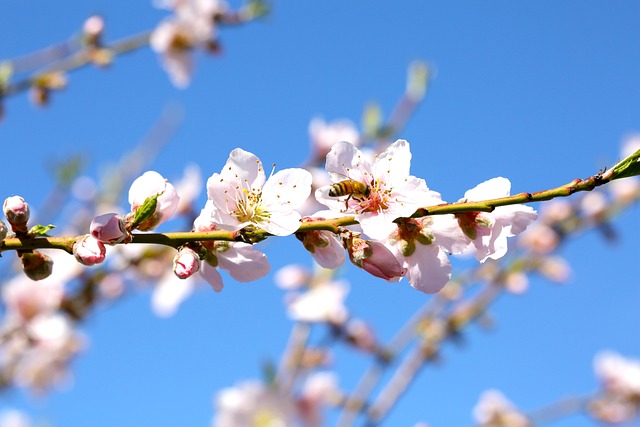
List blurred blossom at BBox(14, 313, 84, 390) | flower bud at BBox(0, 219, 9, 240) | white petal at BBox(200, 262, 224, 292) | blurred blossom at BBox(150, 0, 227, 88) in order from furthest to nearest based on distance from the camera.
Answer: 1. blurred blossom at BBox(150, 0, 227, 88)
2. blurred blossom at BBox(14, 313, 84, 390)
3. white petal at BBox(200, 262, 224, 292)
4. flower bud at BBox(0, 219, 9, 240)

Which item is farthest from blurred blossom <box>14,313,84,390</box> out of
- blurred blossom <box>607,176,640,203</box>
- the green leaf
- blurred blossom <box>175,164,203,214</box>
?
blurred blossom <box>607,176,640,203</box>

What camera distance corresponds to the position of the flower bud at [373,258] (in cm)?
139

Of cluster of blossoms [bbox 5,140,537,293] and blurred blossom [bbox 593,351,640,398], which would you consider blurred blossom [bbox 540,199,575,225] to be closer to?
blurred blossom [bbox 593,351,640,398]

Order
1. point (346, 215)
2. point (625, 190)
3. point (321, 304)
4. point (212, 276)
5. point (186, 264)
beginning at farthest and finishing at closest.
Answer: point (625, 190) → point (321, 304) → point (212, 276) → point (346, 215) → point (186, 264)

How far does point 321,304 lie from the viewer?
4.79 meters

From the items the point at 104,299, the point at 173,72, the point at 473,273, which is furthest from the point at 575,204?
the point at 104,299

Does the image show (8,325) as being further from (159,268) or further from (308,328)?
(308,328)

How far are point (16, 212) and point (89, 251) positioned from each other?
0.16 meters

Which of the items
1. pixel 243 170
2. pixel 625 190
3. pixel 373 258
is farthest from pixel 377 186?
pixel 625 190

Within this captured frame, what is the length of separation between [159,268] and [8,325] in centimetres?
109

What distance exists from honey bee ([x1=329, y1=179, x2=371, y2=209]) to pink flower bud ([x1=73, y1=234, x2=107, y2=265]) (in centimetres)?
52

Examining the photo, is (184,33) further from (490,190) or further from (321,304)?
(490,190)

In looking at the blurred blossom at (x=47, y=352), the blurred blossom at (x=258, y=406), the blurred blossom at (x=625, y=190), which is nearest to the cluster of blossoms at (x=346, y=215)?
the blurred blossom at (x=258, y=406)

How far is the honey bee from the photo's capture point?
146 cm
